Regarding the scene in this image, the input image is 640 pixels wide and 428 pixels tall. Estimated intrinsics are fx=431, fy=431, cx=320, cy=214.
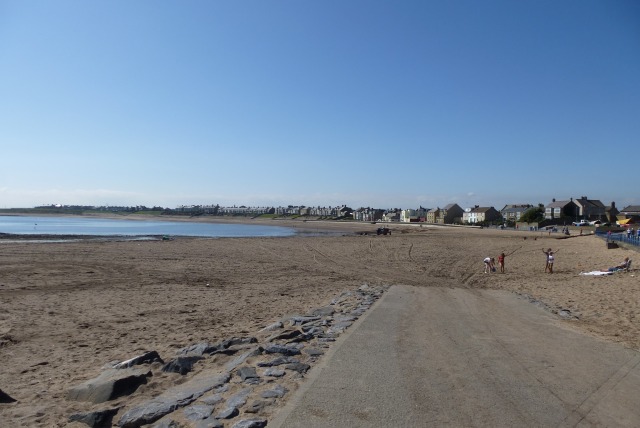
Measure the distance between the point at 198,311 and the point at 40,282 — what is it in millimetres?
8384

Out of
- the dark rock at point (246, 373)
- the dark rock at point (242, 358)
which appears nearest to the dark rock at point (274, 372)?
the dark rock at point (246, 373)

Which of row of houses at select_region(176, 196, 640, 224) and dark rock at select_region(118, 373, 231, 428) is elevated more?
row of houses at select_region(176, 196, 640, 224)

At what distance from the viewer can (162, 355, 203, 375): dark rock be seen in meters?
6.30

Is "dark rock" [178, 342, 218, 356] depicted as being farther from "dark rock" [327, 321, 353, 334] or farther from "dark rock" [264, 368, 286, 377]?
"dark rock" [327, 321, 353, 334]

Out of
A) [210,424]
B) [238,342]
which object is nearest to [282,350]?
[238,342]

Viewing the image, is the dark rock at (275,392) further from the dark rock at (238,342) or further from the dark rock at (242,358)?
the dark rock at (238,342)

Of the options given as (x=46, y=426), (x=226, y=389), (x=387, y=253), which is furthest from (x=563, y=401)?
(x=387, y=253)

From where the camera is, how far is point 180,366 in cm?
636

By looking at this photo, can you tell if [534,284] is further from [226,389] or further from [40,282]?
[40,282]

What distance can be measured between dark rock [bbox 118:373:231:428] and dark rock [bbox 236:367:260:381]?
158 mm

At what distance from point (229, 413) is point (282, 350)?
2.11 m

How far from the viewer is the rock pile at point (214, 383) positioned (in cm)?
461

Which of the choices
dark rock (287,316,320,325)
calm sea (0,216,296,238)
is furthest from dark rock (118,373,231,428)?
calm sea (0,216,296,238)

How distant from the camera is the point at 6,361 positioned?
7270 millimetres
